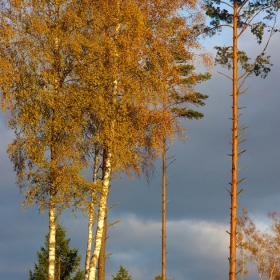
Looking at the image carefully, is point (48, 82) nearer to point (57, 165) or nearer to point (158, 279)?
point (57, 165)

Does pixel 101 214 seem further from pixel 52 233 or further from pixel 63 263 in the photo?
pixel 63 263

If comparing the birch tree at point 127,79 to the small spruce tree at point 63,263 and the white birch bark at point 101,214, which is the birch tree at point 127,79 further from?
the small spruce tree at point 63,263

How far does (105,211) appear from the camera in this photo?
2561cm

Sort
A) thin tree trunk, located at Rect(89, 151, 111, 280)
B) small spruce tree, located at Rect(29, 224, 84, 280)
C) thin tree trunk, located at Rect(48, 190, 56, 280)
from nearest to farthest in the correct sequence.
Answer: thin tree trunk, located at Rect(48, 190, 56, 280), thin tree trunk, located at Rect(89, 151, 111, 280), small spruce tree, located at Rect(29, 224, 84, 280)

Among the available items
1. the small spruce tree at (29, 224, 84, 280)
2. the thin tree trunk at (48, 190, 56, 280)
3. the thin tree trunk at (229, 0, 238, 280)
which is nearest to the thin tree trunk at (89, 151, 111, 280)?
the thin tree trunk at (48, 190, 56, 280)

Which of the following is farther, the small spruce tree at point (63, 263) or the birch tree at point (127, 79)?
the small spruce tree at point (63, 263)

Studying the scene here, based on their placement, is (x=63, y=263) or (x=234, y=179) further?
(x=63, y=263)

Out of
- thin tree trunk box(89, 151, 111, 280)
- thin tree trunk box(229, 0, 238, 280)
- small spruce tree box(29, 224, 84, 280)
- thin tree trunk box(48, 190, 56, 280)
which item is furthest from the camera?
small spruce tree box(29, 224, 84, 280)

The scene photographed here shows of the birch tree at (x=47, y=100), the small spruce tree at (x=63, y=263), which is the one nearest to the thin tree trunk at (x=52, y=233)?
the birch tree at (x=47, y=100)

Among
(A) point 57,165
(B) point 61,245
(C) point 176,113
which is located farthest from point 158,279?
(A) point 57,165

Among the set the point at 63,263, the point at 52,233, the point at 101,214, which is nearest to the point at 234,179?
the point at 101,214

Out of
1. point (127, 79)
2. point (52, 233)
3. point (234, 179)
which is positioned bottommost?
point (52, 233)

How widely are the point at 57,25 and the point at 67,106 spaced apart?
402 centimetres

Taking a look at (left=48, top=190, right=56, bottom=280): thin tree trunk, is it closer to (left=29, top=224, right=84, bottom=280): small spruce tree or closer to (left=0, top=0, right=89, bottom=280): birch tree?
(left=0, top=0, right=89, bottom=280): birch tree
